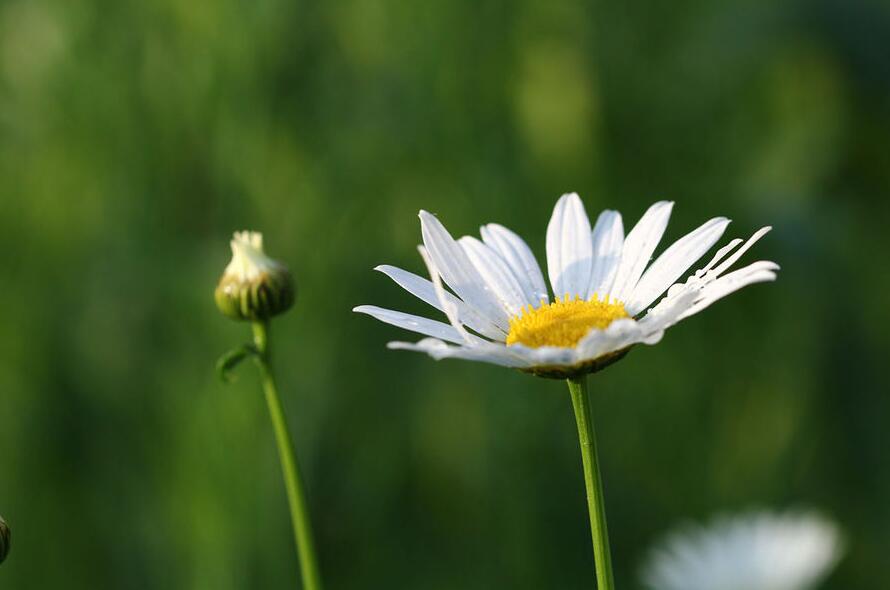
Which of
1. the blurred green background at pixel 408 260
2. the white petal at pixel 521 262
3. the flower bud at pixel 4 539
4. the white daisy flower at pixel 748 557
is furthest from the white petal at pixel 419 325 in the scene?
the blurred green background at pixel 408 260

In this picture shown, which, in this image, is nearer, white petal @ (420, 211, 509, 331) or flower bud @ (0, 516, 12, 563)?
flower bud @ (0, 516, 12, 563)

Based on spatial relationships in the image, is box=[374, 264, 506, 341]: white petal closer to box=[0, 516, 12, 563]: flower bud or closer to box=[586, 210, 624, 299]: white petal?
box=[586, 210, 624, 299]: white petal

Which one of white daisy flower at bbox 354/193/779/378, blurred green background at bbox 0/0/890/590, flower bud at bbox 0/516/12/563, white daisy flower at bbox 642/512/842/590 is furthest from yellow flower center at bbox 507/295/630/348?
blurred green background at bbox 0/0/890/590

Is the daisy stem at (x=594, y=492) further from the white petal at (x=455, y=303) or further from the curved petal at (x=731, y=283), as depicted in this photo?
the white petal at (x=455, y=303)

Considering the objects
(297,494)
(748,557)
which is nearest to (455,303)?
(297,494)

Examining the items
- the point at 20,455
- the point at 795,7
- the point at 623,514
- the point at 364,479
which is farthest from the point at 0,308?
the point at 795,7

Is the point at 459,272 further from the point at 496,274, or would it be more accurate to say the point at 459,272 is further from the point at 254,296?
the point at 254,296
